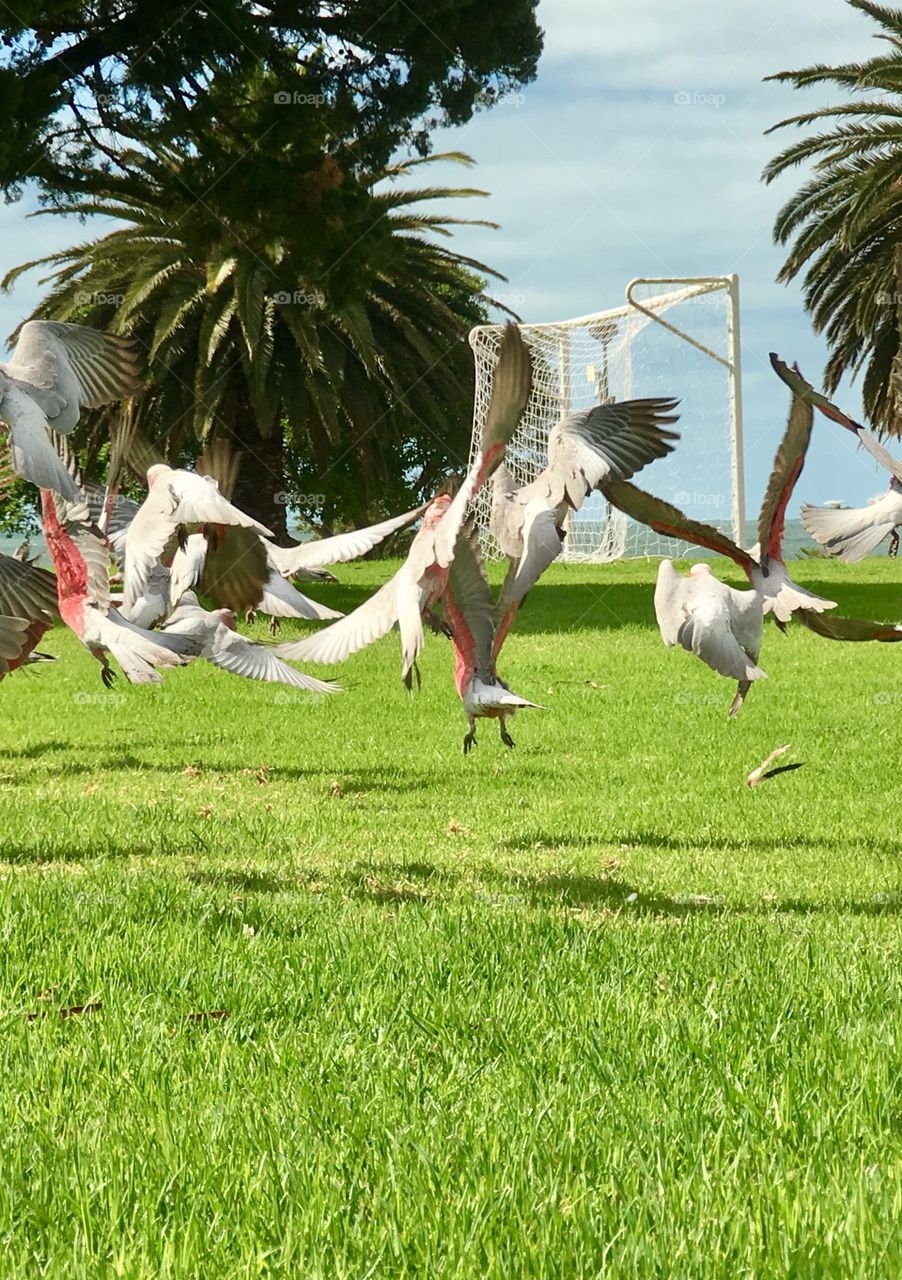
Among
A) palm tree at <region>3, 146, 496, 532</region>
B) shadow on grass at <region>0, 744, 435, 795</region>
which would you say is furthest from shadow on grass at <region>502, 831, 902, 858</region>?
palm tree at <region>3, 146, 496, 532</region>

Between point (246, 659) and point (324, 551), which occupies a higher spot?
point (324, 551)

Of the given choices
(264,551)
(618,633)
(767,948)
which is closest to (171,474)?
(264,551)

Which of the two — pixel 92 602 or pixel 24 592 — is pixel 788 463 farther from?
pixel 24 592

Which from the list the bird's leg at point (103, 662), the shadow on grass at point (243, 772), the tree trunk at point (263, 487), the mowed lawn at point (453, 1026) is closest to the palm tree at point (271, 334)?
the tree trunk at point (263, 487)

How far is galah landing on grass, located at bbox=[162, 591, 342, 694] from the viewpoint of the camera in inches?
151

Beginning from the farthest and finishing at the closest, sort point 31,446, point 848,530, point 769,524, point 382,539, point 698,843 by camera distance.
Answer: point 698,843 < point 848,530 < point 382,539 < point 769,524 < point 31,446

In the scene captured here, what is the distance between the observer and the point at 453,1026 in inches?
153

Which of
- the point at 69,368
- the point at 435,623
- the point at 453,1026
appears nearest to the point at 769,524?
the point at 435,623

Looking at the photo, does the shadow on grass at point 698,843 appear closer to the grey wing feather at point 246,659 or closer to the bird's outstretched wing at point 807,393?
the grey wing feather at point 246,659

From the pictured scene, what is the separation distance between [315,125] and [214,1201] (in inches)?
469

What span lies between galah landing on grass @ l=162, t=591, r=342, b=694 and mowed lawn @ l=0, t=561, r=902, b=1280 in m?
0.42

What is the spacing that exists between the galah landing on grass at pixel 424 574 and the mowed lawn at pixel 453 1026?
1.65ft

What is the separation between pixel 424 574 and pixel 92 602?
1.10 meters

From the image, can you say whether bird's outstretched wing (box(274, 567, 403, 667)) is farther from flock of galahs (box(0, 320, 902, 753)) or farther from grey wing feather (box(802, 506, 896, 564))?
grey wing feather (box(802, 506, 896, 564))
